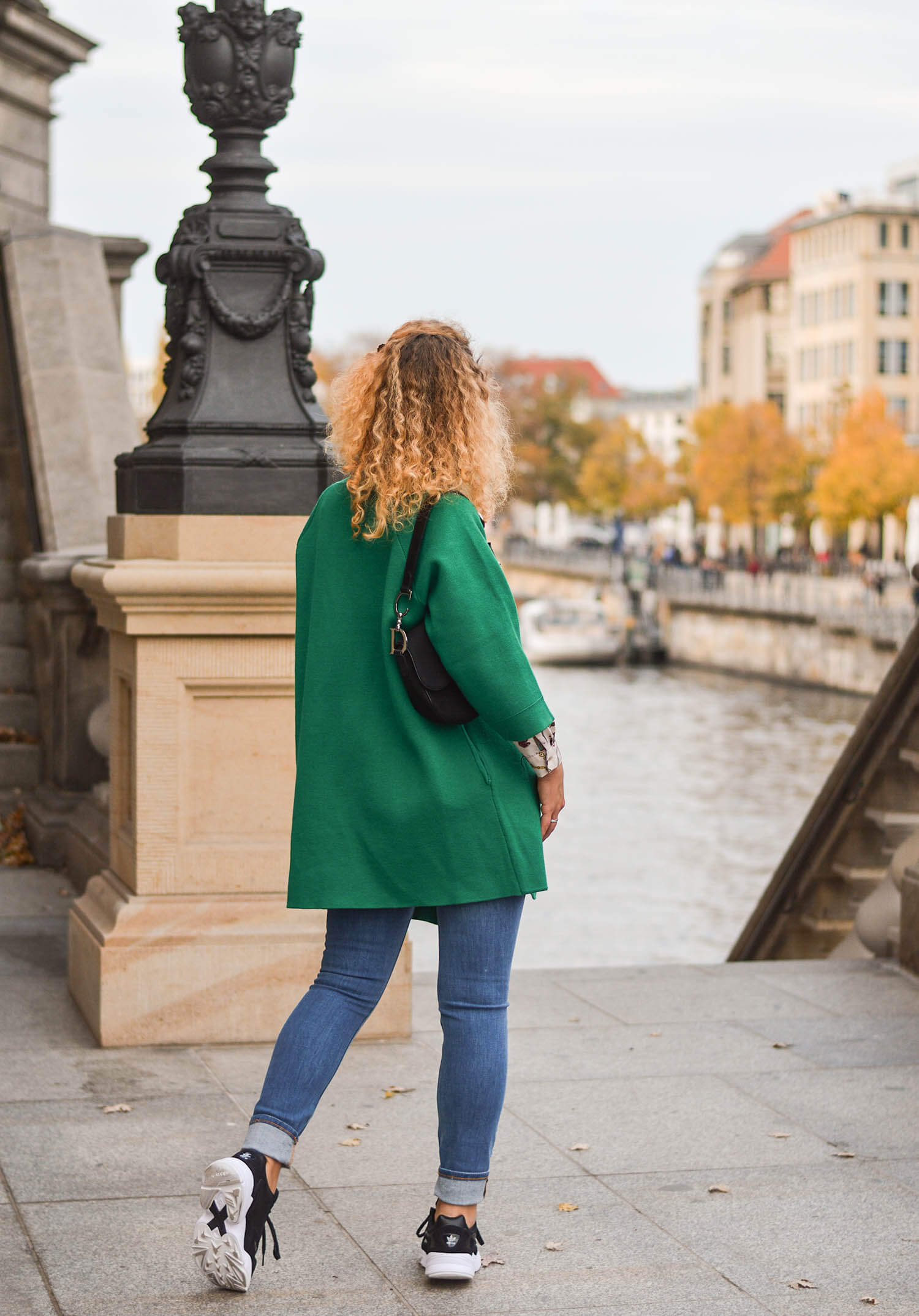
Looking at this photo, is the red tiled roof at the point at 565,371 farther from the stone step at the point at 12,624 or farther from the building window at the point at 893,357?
the stone step at the point at 12,624

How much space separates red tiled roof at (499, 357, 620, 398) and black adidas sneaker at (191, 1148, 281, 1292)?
119m

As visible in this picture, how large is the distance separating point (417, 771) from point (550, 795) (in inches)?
9.1

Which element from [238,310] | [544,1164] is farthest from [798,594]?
[544,1164]

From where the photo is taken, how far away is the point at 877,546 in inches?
2977

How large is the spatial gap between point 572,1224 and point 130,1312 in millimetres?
883

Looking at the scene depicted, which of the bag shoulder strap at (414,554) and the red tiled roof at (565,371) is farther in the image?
the red tiled roof at (565,371)

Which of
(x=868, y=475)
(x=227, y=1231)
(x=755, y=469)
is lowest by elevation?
(x=227, y=1231)

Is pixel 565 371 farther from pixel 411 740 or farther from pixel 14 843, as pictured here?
pixel 411 740

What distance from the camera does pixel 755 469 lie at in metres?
77.8

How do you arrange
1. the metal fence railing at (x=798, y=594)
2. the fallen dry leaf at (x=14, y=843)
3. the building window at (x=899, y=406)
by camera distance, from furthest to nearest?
the building window at (x=899, y=406) → the metal fence railing at (x=798, y=594) → the fallen dry leaf at (x=14, y=843)

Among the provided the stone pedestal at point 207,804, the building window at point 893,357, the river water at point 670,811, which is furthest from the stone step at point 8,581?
the building window at point 893,357

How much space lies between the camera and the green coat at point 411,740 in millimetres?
3203

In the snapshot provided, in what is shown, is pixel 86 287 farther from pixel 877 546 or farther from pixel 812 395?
pixel 812 395

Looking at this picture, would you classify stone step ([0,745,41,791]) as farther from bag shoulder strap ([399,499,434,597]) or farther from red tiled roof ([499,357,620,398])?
red tiled roof ([499,357,620,398])
